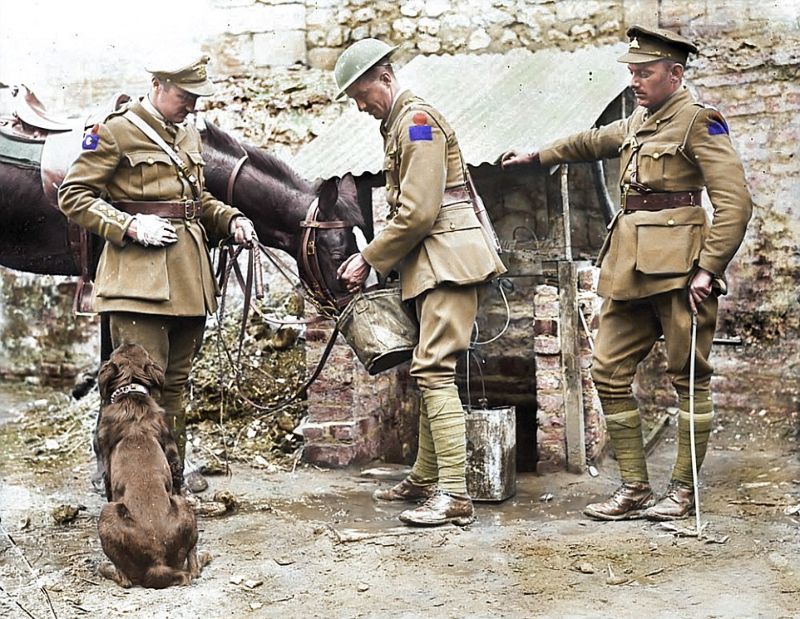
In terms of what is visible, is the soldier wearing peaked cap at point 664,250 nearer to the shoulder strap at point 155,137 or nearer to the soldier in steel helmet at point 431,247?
the soldier in steel helmet at point 431,247

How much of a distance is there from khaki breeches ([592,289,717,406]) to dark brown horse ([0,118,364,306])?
1353mm

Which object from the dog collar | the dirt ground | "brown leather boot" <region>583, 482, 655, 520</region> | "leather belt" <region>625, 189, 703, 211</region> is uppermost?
"leather belt" <region>625, 189, 703, 211</region>

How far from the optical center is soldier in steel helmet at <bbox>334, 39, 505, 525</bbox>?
15.0 feet

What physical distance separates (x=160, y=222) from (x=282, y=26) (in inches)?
156

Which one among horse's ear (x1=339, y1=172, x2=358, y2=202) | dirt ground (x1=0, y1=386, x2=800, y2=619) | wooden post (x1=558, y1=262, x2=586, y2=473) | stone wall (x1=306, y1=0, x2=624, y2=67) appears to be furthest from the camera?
stone wall (x1=306, y1=0, x2=624, y2=67)

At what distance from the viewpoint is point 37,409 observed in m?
7.88

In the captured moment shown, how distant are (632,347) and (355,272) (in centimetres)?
134

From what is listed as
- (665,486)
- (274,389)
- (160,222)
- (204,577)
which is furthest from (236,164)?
(665,486)

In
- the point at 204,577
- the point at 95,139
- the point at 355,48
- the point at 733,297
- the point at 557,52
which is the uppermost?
the point at 557,52

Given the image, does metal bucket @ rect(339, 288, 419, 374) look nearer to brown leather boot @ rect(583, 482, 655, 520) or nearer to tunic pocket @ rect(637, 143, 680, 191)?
brown leather boot @ rect(583, 482, 655, 520)

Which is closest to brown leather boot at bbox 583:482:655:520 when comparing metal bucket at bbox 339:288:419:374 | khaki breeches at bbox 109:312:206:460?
metal bucket at bbox 339:288:419:374

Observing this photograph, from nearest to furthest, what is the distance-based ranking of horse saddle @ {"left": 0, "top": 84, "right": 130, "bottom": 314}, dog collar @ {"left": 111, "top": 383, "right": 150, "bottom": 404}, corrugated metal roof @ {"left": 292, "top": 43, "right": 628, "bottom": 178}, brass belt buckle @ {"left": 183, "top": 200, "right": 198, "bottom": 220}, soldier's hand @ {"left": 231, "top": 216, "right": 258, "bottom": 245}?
dog collar @ {"left": 111, "top": 383, "right": 150, "bottom": 404} < brass belt buckle @ {"left": 183, "top": 200, "right": 198, "bottom": 220} < soldier's hand @ {"left": 231, "top": 216, "right": 258, "bottom": 245} < horse saddle @ {"left": 0, "top": 84, "right": 130, "bottom": 314} < corrugated metal roof @ {"left": 292, "top": 43, "right": 628, "bottom": 178}

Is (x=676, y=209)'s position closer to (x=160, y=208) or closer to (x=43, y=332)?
(x=160, y=208)

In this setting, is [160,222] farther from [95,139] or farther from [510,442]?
[510,442]
